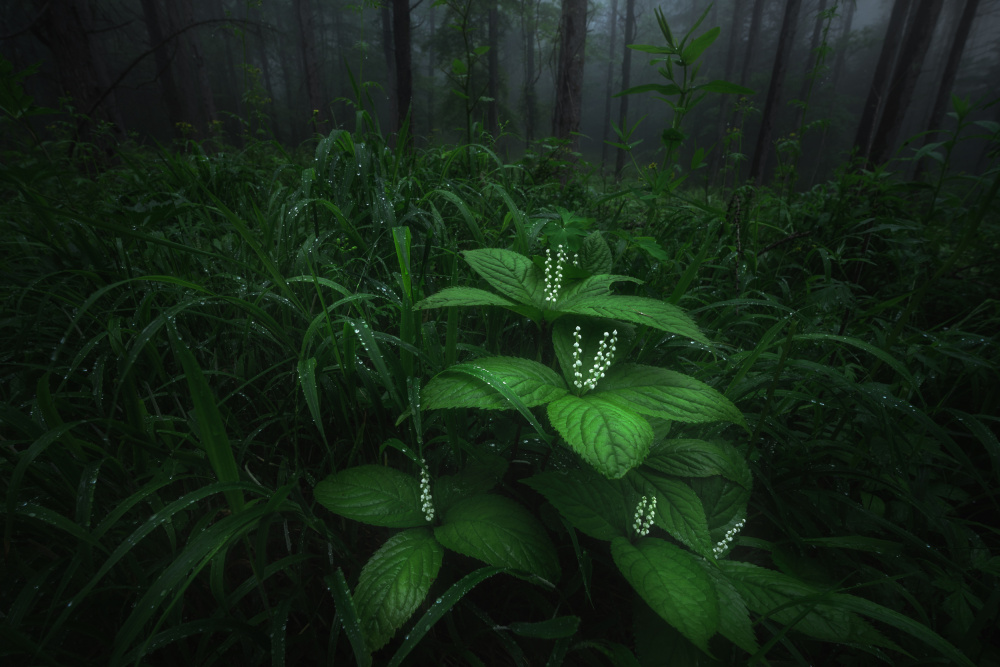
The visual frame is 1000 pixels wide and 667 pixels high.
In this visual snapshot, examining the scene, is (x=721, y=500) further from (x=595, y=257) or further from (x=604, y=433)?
(x=595, y=257)

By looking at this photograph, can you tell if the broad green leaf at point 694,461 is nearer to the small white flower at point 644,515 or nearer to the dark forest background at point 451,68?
the small white flower at point 644,515

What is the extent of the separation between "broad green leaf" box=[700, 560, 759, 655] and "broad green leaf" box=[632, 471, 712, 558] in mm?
61

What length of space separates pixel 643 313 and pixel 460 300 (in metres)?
0.40

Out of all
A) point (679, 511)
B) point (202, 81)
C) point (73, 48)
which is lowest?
point (679, 511)

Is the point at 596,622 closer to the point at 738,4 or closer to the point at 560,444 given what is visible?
the point at 560,444

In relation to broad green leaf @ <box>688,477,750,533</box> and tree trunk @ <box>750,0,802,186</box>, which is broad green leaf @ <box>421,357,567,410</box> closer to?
broad green leaf @ <box>688,477,750,533</box>

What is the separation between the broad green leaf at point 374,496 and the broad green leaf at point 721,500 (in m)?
0.62

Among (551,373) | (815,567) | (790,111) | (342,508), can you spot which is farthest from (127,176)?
(790,111)

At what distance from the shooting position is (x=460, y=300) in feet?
2.96

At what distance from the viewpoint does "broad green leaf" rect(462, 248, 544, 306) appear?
0.99 meters

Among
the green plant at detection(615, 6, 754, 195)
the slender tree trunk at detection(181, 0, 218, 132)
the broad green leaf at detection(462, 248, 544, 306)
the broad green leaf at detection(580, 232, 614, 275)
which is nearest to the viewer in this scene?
the broad green leaf at detection(462, 248, 544, 306)

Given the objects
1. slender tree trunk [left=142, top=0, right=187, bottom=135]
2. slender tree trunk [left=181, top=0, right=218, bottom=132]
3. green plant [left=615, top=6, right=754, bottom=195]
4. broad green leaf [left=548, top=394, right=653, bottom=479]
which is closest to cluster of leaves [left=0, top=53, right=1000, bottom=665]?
broad green leaf [left=548, top=394, right=653, bottom=479]

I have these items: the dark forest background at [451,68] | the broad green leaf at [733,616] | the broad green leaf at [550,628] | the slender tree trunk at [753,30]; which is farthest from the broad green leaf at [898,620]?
the slender tree trunk at [753,30]

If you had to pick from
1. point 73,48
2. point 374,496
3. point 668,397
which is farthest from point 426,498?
point 73,48
